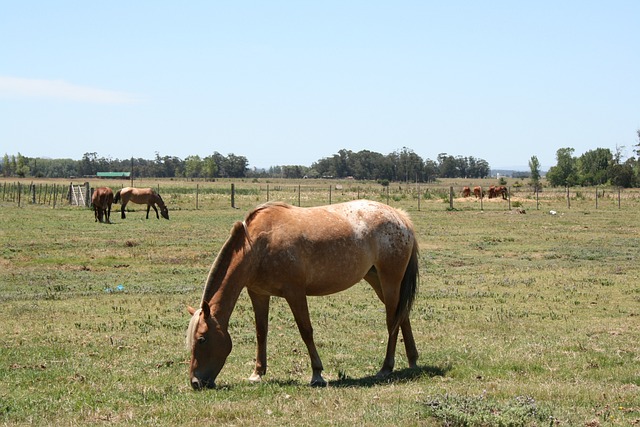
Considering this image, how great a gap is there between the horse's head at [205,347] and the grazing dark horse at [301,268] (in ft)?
0.03

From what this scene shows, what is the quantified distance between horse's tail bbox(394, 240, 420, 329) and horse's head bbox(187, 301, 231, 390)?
95.1 inches

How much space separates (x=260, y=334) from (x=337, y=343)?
7.59 ft

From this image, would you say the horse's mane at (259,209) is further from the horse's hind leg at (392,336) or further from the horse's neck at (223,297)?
the horse's hind leg at (392,336)

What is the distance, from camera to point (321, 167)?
18700 centimetres

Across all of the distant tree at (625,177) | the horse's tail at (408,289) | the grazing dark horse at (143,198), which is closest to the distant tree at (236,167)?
the distant tree at (625,177)

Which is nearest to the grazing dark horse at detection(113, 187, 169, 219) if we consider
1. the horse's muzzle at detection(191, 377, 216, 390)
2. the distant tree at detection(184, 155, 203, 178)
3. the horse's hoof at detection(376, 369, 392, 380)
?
the horse's hoof at detection(376, 369, 392, 380)

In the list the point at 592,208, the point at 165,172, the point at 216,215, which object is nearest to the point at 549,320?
the point at 216,215

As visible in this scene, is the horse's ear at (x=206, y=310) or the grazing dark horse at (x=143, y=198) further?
the grazing dark horse at (x=143, y=198)

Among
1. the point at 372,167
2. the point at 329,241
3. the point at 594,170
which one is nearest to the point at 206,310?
the point at 329,241

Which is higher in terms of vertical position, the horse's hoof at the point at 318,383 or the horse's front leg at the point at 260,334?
the horse's front leg at the point at 260,334

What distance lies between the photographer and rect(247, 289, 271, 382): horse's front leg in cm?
882

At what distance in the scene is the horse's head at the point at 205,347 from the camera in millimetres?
7887

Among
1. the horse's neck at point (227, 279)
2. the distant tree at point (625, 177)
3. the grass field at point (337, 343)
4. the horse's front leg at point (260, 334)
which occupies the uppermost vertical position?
the distant tree at point (625, 177)

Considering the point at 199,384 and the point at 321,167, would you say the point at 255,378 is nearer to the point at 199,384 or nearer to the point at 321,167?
the point at 199,384
